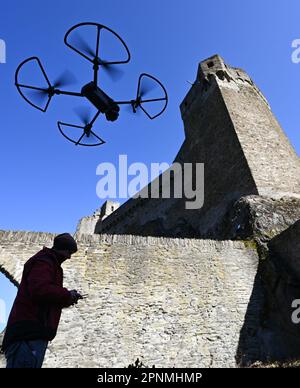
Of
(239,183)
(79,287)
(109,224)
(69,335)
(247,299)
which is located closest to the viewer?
(69,335)

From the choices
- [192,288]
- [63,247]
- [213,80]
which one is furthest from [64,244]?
[213,80]

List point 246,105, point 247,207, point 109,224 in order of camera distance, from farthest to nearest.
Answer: point 109,224, point 246,105, point 247,207

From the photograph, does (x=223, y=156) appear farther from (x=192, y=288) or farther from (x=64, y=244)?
(x=64, y=244)

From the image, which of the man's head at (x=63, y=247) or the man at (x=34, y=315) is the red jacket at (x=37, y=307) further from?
the man's head at (x=63, y=247)

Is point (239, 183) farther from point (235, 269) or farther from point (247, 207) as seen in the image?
point (235, 269)

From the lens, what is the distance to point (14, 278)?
6.75 m

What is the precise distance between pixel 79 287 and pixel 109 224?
1265 centimetres

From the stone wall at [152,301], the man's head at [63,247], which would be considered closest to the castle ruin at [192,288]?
the stone wall at [152,301]

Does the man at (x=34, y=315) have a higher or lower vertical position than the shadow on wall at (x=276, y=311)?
lower

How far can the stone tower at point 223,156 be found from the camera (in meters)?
10.8

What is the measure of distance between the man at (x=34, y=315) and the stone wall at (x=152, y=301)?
4.08 meters

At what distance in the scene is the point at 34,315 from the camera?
8.70ft

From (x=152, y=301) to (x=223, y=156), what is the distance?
7073mm
